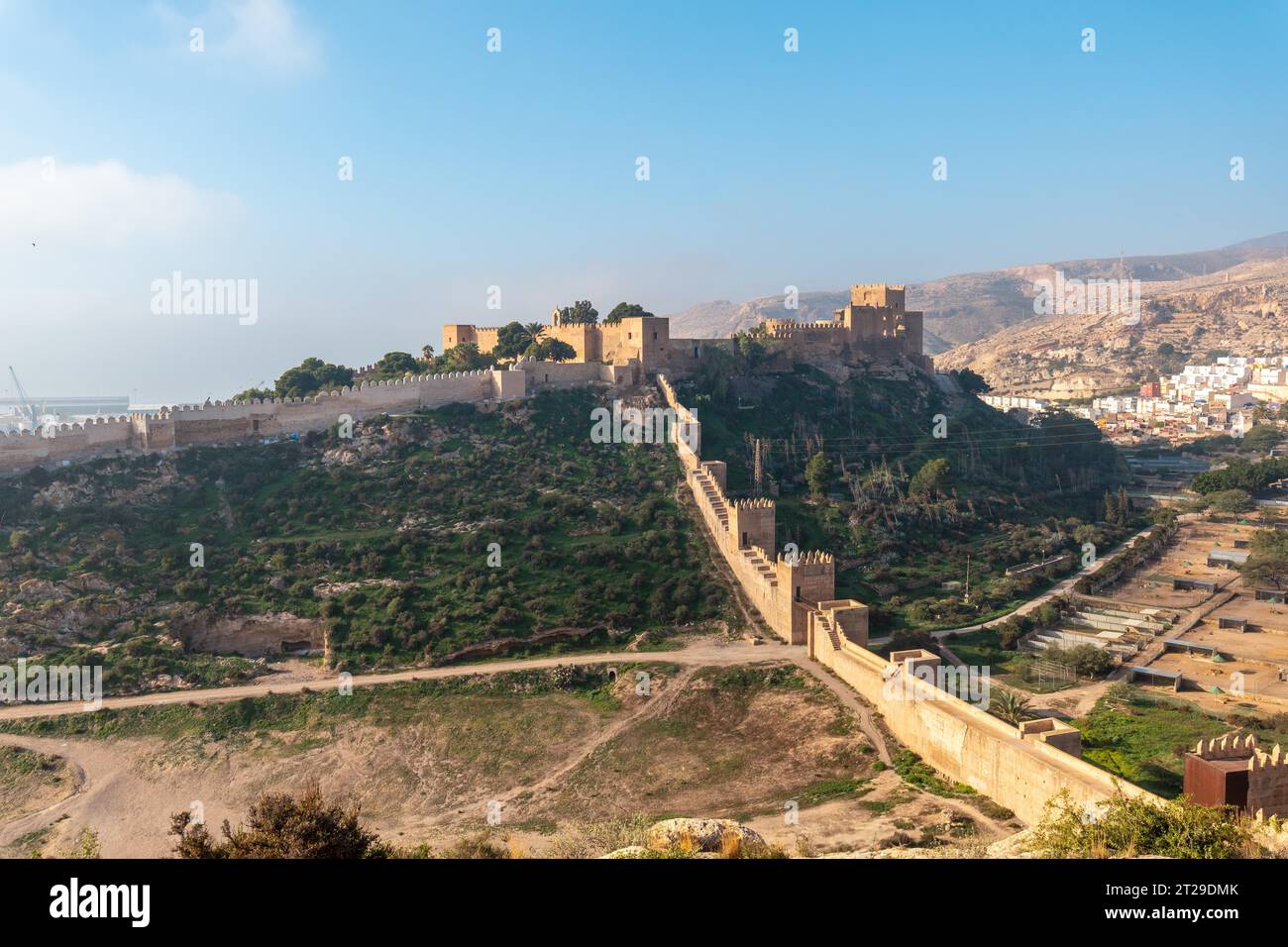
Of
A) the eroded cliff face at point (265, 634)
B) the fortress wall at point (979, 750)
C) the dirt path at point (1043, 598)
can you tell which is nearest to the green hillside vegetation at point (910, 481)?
the dirt path at point (1043, 598)

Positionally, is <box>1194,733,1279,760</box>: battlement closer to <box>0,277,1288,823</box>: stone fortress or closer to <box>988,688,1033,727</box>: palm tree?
<box>0,277,1288,823</box>: stone fortress

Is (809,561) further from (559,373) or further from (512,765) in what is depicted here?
(559,373)

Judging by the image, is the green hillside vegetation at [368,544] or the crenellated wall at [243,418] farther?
the crenellated wall at [243,418]

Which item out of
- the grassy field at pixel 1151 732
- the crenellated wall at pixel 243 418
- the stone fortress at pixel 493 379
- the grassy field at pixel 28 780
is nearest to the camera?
the grassy field at pixel 1151 732

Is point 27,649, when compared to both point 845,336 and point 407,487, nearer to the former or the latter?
point 407,487

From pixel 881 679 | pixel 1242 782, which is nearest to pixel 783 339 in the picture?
pixel 881 679

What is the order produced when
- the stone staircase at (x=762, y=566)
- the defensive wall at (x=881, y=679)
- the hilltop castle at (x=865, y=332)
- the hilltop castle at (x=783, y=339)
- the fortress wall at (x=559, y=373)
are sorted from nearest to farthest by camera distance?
the defensive wall at (x=881, y=679)
the stone staircase at (x=762, y=566)
the fortress wall at (x=559, y=373)
the hilltop castle at (x=783, y=339)
the hilltop castle at (x=865, y=332)

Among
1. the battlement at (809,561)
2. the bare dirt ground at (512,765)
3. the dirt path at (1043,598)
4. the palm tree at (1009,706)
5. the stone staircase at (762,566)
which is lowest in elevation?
the bare dirt ground at (512,765)

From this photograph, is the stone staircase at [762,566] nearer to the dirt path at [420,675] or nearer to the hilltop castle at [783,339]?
the dirt path at [420,675]
